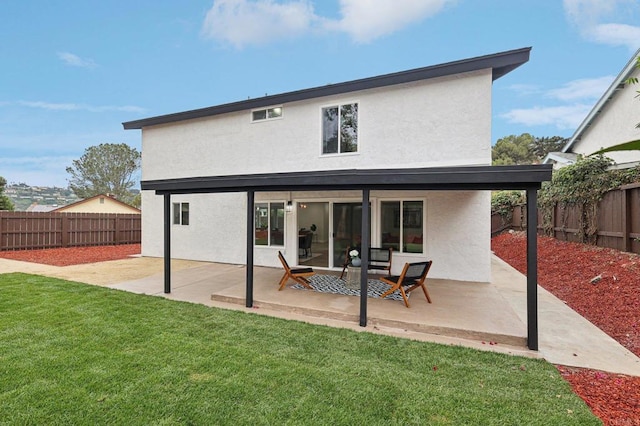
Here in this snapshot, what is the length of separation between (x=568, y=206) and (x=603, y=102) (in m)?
6.76

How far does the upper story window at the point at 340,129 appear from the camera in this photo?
9.01 meters

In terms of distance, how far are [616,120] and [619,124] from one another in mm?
326

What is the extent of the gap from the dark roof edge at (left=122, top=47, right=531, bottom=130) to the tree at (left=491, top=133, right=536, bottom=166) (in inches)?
1185

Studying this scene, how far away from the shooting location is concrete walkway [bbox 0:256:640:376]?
4.20 m

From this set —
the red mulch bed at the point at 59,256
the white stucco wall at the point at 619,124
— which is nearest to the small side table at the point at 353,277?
the red mulch bed at the point at 59,256

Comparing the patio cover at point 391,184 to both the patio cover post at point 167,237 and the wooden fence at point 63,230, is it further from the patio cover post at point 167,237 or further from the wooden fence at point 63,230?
the wooden fence at point 63,230

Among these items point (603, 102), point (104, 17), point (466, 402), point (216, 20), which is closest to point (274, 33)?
point (216, 20)

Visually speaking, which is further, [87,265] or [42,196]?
[42,196]

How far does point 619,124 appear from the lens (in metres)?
12.8

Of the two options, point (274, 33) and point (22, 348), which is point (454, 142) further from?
point (274, 33)

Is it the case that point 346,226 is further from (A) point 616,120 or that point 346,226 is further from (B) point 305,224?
(A) point 616,120

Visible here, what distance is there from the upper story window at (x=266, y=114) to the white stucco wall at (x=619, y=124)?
11.8m

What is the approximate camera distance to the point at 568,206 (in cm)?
1015

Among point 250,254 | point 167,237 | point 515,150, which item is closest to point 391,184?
point 250,254
